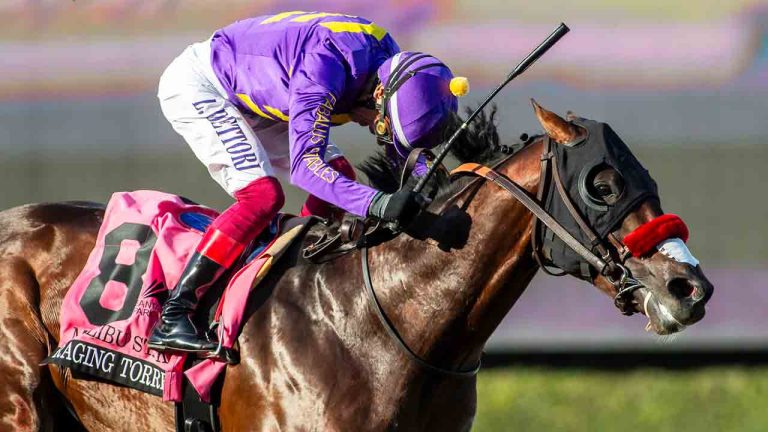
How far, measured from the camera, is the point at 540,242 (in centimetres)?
316

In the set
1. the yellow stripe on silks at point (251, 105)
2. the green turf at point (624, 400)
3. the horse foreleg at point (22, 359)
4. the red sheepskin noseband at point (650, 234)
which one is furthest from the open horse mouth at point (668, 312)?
the green turf at point (624, 400)

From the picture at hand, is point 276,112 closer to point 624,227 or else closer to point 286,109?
point 286,109

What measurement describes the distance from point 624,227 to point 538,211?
9.1 inches

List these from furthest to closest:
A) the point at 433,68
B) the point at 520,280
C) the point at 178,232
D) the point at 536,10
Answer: the point at 536,10 → the point at 178,232 → the point at 433,68 → the point at 520,280

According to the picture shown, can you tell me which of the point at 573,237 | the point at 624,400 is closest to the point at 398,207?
the point at 573,237

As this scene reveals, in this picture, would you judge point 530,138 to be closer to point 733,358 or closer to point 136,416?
point 136,416

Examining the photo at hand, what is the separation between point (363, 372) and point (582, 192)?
0.78 m

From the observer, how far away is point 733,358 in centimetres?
734

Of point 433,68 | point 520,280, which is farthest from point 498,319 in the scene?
point 433,68

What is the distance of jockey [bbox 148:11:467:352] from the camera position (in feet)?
11.3

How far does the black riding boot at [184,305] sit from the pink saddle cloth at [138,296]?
68 mm

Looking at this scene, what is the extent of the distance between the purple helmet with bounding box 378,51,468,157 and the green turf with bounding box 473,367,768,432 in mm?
3142

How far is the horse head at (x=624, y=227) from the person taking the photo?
9.67 feet

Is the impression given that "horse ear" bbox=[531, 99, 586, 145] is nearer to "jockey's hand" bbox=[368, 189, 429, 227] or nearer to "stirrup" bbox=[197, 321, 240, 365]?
"jockey's hand" bbox=[368, 189, 429, 227]
